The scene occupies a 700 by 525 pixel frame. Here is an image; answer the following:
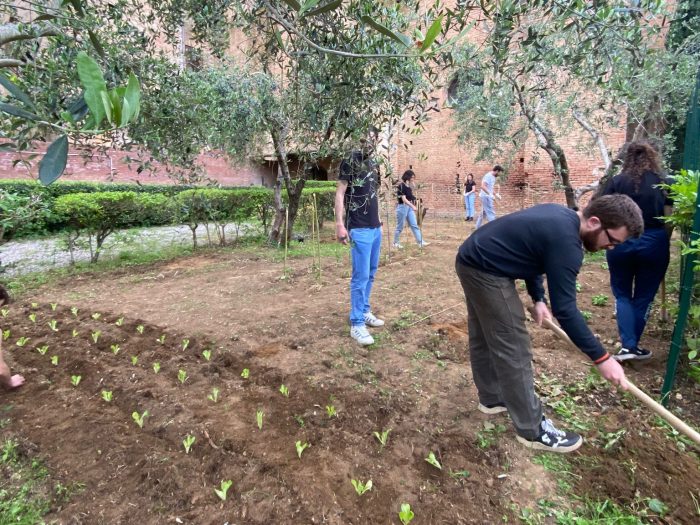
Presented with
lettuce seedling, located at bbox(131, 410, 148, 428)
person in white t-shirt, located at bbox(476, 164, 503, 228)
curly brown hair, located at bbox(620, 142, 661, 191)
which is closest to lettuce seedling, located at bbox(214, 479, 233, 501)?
lettuce seedling, located at bbox(131, 410, 148, 428)

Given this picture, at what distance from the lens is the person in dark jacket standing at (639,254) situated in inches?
126

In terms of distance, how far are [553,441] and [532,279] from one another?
931 mm

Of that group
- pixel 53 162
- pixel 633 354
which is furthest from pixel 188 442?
pixel 633 354

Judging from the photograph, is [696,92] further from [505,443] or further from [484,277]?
[505,443]

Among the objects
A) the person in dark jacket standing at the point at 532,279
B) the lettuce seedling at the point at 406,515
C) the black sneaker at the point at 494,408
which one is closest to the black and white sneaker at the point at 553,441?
the person in dark jacket standing at the point at 532,279

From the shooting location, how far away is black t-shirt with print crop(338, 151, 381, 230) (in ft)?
10.7

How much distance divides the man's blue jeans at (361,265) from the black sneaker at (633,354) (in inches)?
84.3

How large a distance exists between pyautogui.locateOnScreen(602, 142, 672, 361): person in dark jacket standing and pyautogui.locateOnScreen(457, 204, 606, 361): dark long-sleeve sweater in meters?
1.41

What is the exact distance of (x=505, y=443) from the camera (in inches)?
96.9

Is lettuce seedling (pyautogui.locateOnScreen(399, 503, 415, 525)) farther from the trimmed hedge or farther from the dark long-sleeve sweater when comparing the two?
the trimmed hedge

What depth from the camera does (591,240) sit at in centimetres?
220

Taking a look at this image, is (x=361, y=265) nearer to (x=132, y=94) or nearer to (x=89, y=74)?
(x=132, y=94)

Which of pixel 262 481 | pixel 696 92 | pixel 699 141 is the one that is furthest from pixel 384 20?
pixel 262 481

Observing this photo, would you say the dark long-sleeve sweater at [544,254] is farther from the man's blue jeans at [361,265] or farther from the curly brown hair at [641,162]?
the curly brown hair at [641,162]
